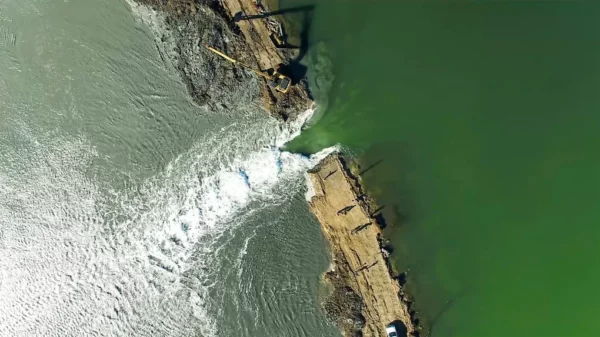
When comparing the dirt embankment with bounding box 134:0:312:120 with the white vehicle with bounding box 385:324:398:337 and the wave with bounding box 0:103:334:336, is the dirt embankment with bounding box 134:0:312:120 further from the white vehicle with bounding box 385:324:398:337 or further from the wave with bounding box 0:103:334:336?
the white vehicle with bounding box 385:324:398:337

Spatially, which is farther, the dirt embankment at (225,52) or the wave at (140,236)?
the wave at (140,236)

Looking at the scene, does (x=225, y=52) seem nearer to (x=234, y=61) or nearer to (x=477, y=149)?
(x=234, y=61)

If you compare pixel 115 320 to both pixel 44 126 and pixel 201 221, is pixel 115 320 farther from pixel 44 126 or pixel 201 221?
pixel 44 126

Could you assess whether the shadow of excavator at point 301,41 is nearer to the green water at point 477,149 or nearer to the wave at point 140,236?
the green water at point 477,149

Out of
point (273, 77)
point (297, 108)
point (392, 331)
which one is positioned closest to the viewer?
point (273, 77)

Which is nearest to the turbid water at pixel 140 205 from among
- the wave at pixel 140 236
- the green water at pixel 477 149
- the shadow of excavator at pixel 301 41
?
the wave at pixel 140 236

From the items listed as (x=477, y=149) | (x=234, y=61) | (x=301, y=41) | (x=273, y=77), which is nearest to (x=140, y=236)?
(x=234, y=61)
